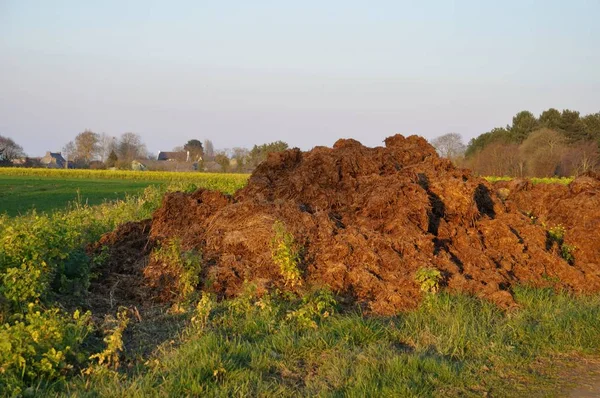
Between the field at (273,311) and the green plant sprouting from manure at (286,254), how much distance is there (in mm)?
25

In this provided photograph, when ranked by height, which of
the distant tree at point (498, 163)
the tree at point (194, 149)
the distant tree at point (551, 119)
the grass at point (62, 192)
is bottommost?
the grass at point (62, 192)

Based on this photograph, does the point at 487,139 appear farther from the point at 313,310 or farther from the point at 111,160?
the point at 313,310

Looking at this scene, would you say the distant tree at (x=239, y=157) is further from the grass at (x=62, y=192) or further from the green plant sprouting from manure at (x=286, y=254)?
the green plant sprouting from manure at (x=286, y=254)

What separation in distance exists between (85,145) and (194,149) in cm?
1858

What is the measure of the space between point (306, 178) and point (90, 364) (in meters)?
5.09

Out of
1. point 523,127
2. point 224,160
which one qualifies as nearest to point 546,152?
point 523,127

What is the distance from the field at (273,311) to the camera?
4.82m

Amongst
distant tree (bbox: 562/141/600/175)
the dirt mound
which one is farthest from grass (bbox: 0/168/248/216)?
distant tree (bbox: 562/141/600/175)

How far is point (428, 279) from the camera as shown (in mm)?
7109

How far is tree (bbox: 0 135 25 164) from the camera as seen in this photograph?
93.8 m

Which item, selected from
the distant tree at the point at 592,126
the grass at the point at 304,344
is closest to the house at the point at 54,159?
the distant tree at the point at 592,126

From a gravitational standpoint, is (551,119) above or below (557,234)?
above

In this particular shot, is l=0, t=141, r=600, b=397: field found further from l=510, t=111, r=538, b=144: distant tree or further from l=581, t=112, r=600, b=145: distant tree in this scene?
l=510, t=111, r=538, b=144: distant tree

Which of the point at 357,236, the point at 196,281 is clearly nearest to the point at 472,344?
the point at 357,236
